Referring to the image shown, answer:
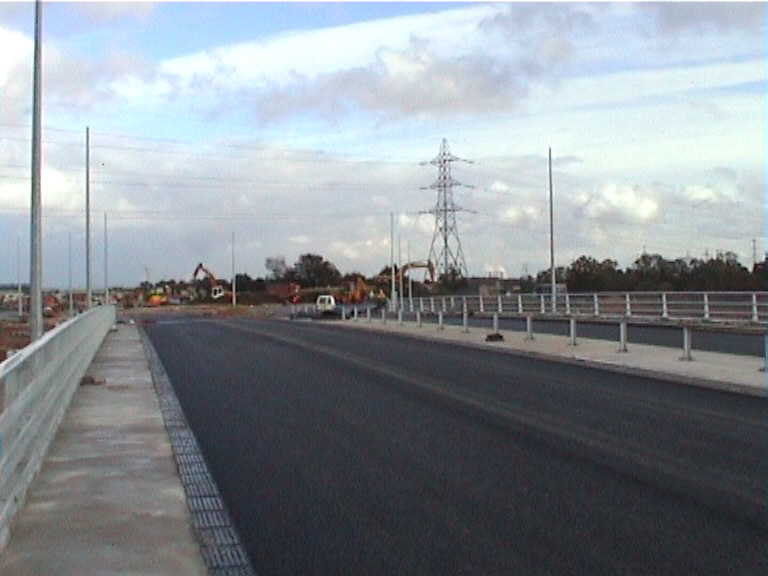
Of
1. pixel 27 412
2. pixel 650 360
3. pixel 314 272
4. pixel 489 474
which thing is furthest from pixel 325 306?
pixel 314 272

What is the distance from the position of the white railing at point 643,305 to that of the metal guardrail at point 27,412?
90.2 ft

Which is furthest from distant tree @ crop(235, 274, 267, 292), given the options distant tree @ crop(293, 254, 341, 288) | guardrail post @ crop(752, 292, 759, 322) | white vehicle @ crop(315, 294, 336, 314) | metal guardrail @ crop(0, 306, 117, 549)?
metal guardrail @ crop(0, 306, 117, 549)

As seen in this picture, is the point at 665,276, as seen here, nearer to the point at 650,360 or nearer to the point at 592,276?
the point at 592,276

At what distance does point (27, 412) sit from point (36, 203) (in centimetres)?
1104

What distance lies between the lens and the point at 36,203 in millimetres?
20359

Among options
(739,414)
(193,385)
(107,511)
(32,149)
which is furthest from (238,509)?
(32,149)

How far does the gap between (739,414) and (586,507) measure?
7.03 meters

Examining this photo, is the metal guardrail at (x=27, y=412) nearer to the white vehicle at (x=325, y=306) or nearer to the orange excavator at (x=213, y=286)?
the white vehicle at (x=325, y=306)

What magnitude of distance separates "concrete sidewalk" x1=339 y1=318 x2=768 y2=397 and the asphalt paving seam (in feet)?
31.1

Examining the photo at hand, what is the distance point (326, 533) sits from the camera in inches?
328

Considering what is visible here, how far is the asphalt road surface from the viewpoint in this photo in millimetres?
7662

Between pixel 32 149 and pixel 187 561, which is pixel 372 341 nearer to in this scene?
pixel 32 149

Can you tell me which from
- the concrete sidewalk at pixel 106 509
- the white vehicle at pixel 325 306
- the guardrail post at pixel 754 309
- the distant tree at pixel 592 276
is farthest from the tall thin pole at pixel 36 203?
the distant tree at pixel 592 276

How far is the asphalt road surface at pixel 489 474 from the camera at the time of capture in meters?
7.66
